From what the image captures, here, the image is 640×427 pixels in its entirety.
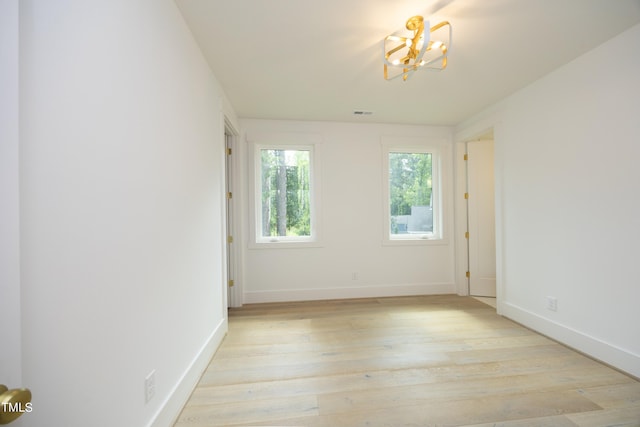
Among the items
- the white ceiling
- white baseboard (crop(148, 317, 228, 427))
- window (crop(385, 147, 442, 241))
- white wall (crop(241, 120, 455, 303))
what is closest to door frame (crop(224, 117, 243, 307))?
white wall (crop(241, 120, 455, 303))

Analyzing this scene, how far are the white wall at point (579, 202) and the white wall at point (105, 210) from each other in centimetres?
324

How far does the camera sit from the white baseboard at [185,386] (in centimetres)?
135

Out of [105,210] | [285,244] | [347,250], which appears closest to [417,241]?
[347,250]

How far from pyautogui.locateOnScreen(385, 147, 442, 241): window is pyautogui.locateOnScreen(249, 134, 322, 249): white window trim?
3.83ft

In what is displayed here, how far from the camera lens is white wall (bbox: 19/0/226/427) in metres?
0.73

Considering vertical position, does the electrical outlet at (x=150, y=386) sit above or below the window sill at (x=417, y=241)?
below

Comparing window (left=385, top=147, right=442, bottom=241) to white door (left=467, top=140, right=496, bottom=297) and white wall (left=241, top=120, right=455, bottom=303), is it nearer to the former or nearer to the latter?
white wall (left=241, top=120, right=455, bottom=303)

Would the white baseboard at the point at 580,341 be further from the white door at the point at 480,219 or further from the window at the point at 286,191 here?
the window at the point at 286,191

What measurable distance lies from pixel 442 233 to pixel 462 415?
271 centimetres

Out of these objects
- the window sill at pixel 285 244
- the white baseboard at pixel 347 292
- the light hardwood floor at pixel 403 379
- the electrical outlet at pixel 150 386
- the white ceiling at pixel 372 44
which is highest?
the white ceiling at pixel 372 44

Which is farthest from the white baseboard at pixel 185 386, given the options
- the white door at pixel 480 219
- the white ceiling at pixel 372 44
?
the white door at pixel 480 219

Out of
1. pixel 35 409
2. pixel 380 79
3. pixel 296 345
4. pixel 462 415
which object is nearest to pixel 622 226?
pixel 462 415

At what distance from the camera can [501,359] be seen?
2.08 m

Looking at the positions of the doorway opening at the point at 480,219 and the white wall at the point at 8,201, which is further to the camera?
the doorway opening at the point at 480,219
